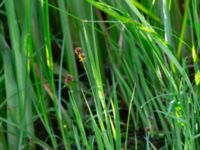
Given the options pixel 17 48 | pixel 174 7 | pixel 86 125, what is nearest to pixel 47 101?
pixel 86 125

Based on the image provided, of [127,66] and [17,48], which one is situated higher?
[17,48]

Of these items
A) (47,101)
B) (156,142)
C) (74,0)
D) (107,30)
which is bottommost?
(156,142)

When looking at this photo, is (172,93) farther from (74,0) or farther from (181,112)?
(74,0)

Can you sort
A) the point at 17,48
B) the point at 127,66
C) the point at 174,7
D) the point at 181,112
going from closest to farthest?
the point at 181,112
the point at 17,48
the point at 127,66
the point at 174,7

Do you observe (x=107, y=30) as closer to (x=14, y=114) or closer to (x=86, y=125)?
(x=86, y=125)

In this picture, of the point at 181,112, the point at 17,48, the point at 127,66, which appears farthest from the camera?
the point at 127,66

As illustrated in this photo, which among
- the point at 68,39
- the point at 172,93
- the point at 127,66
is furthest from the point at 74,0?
the point at 172,93

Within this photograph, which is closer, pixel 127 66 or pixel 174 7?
pixel 127 66

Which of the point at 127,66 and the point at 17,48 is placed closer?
the point at 17,48

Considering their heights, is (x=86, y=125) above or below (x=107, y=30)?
below
